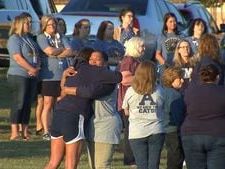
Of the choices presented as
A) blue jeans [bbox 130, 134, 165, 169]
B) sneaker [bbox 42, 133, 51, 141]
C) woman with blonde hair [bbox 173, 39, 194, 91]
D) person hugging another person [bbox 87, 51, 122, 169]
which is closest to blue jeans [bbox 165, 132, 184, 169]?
blue jeans [bbox 130, 134, 165, 169]

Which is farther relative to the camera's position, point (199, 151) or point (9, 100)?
point (9, 100)

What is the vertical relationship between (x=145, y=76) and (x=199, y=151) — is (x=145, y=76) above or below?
above

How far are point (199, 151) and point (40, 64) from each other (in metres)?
5.41

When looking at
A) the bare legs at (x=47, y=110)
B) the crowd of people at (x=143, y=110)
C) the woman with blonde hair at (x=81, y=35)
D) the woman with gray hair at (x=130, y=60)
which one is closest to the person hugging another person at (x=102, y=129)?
the crowd of people at (x=143, y=110)

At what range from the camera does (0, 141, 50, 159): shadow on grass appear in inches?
514

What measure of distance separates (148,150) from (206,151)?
3.26ft

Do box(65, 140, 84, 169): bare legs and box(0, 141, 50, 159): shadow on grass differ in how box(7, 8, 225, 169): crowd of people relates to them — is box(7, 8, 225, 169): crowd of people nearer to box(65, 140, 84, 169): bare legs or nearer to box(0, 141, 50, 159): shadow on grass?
box(65, 140, 84, 169): bare legs

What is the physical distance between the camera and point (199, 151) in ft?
31.8

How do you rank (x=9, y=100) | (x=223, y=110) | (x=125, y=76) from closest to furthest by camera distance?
1. (x=223, y=110)
2. (x=125, y=76)
3. (x=9, y=100)

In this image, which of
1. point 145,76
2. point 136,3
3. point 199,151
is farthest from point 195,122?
point 136,3

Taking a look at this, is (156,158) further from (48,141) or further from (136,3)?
(136,3)

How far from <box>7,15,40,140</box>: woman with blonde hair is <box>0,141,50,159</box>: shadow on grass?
1.24 ft

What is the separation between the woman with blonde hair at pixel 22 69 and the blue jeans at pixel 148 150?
13.3 ft

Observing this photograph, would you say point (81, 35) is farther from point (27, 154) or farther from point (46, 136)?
point (27, 154)
